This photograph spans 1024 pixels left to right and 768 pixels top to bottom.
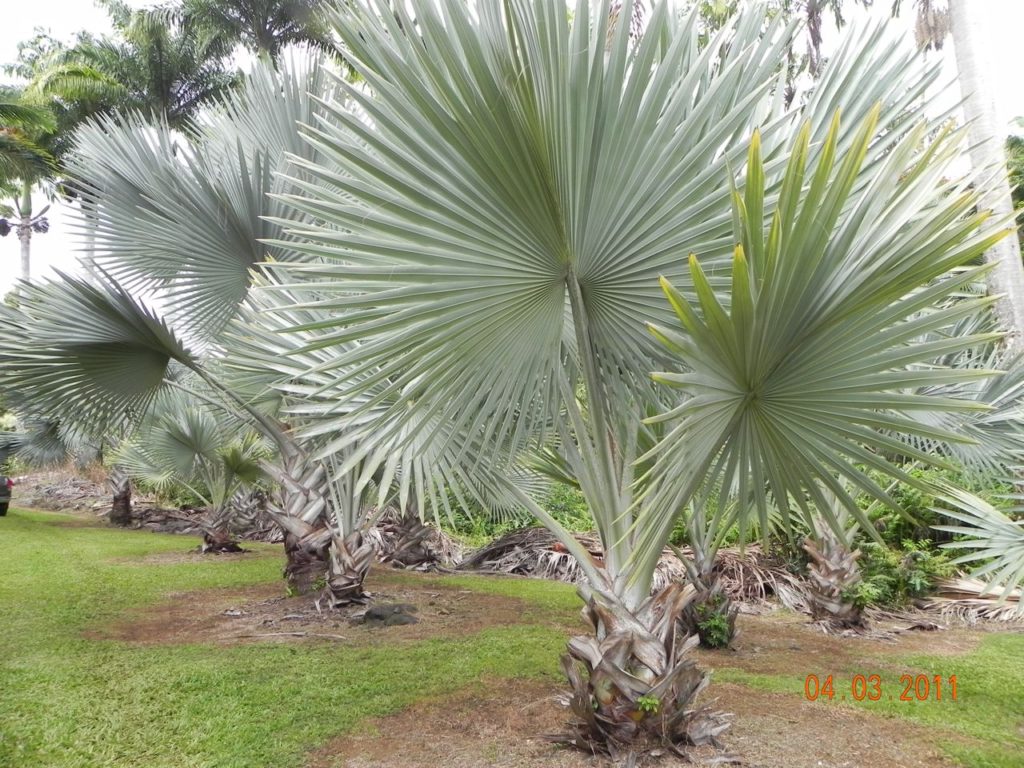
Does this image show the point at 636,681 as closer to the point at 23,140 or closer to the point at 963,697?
the point at 963,697

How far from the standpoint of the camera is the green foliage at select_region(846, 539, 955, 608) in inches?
285

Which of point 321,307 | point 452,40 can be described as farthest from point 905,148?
point 321,307

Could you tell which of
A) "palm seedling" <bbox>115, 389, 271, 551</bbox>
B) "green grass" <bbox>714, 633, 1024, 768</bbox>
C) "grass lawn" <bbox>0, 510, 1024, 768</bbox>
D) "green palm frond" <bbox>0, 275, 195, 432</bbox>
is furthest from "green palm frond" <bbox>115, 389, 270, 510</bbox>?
"green grass" <bbox>714, 633, 1024, 768</bbox>

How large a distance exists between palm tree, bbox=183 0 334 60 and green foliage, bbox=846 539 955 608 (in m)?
13.8

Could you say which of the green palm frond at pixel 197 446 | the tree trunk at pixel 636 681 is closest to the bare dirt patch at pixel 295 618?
the tree trunk at pixel 636 681

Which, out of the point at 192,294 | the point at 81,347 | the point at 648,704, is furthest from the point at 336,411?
the point at 192,294

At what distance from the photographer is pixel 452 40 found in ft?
7.09

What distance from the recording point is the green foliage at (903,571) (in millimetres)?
7250

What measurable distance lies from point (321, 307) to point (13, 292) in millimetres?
3515

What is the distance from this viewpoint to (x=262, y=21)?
14625mm

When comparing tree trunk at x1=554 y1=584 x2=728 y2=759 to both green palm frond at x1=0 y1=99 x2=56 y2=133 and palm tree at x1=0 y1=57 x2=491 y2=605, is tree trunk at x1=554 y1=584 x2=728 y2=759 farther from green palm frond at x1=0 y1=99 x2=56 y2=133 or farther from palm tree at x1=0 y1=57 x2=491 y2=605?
green palm frond at x1=0 y1=99 x2=56 y2=133

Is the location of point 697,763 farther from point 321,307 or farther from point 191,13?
point 191,13

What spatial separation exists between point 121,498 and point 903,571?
1471 cm

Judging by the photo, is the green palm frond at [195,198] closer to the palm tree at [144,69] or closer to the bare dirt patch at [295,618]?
the bare dirt patch at [295,618]
